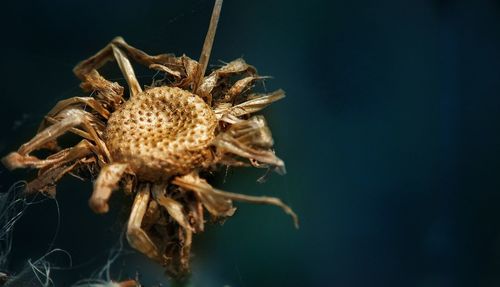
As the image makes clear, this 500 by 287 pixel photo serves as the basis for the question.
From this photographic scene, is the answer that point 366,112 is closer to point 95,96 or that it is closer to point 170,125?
point 170,125

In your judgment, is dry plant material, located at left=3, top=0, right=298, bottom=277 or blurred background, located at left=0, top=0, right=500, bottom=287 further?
blurred background, located at left=0, top=0, right=500, bottom=287

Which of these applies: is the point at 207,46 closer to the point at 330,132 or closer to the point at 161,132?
the point at 161,132

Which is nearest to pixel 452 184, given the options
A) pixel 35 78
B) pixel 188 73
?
pixel 188 73

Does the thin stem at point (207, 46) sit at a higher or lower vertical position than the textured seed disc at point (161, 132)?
higher

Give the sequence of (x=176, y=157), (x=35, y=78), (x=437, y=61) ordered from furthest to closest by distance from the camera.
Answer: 1. (x=437, y=61)
2. (x=35, y=78)
3. (x=176, y=157)

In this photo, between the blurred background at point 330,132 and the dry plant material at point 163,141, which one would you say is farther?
the blurred background at point 330,132

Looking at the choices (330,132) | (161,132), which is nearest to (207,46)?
(161,132)
